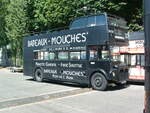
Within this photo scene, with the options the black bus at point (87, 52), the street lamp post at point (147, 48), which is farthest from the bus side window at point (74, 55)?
the street lamp post at point (147, 48)

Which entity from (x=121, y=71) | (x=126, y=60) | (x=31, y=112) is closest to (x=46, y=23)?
(x=126, y=60)

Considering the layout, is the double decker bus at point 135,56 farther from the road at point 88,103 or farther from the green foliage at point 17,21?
the green foliage at point 17,21

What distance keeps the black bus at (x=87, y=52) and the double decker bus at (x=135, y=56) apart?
34.5 inches


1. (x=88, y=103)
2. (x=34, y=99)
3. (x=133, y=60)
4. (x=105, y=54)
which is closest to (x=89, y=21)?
(x=105, y=54)

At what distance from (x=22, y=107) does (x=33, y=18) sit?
65.2ft

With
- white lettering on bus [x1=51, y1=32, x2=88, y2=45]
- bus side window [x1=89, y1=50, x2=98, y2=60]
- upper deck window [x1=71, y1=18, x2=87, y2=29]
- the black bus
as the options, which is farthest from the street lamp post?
upper deck window [x1=71, y1=18, x2=87, y2=29]

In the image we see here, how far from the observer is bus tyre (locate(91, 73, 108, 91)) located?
1416 centimetres

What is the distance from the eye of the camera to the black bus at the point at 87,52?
1406cm

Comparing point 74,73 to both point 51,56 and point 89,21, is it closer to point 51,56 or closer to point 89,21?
point 51,56

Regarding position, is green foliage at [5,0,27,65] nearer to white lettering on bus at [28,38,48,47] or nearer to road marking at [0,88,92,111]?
white lettering on bus at [28,38,48,47]

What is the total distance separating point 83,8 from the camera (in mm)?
23359

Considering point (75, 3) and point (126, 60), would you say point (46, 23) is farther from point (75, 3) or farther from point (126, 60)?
point (126, 60)

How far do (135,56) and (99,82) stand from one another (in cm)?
325

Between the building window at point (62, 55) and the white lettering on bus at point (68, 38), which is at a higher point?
A: the white lettering on bus at point (68, 38)
